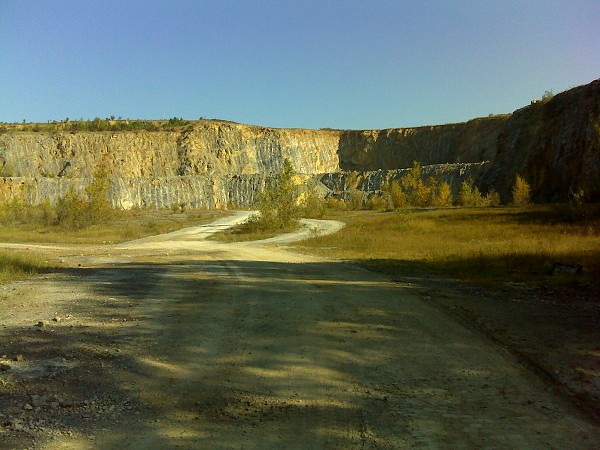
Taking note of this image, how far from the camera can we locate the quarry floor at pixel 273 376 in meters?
4.39

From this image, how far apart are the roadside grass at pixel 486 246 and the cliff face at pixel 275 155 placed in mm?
19943

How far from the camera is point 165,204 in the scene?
88.8m

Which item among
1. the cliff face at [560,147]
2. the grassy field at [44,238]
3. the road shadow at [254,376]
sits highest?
the cliff face at [560,147]

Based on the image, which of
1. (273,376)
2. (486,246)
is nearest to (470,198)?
(486,246)

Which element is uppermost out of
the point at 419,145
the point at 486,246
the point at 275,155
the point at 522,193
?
the point at 419,145

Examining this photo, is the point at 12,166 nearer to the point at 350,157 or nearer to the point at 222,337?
the point at 350,157

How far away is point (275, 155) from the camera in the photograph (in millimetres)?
107438

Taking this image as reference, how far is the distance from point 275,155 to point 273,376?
338 feet

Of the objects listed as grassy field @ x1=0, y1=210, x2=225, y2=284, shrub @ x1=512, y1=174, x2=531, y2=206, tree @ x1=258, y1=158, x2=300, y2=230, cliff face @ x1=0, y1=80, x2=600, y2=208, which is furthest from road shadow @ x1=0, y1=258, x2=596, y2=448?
cliff face @ x1=0, y1=80, x2=600, y2=208

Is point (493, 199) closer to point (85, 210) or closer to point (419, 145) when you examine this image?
point (85, 210)

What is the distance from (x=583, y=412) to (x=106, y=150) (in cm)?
9380

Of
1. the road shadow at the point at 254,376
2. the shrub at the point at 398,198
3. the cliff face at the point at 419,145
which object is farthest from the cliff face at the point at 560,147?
the road shadow at the point at 254,376

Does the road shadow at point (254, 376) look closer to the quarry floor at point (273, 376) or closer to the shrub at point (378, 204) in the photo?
the quarry floor at point (273, 376)

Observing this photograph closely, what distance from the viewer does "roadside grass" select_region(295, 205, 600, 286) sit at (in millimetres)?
13885
